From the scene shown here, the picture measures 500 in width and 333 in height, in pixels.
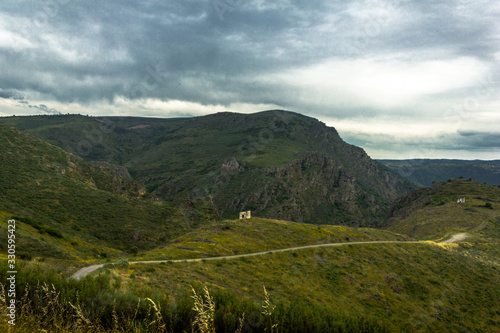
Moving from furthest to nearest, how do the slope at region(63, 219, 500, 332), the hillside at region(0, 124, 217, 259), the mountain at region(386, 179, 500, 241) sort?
the mountain at region(386, 179, 500, 241)
the hillside at region(0, 124, 217, 259)
the slope at region(63, 219, 500, 332)

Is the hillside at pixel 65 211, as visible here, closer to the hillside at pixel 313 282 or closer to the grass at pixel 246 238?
the grass at pixel 246 238

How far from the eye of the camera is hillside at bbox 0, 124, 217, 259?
4953cm

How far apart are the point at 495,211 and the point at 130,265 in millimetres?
157397

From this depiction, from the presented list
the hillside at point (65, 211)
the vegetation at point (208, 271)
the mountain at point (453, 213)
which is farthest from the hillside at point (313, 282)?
the mountain at point (453, 213)

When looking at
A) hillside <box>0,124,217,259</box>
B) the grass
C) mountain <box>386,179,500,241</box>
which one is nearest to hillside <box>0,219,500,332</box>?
the grass

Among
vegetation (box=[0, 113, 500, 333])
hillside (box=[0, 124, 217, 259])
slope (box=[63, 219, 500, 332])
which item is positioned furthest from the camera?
hillside (box=[0, 124, 217, 259])

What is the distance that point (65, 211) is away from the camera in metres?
67.7

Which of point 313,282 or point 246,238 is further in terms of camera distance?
point 246,238

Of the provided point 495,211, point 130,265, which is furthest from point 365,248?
point 495,211

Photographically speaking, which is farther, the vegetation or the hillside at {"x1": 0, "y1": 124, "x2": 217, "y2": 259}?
the hillside at {"x1": 0, "y1": 124, "x2": 217, "y2": 259}

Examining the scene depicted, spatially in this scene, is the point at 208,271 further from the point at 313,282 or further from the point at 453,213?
the point at 453,213

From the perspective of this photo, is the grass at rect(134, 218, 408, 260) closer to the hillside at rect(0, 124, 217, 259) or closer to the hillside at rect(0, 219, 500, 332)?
the hillside at rect(0, 219, 500, 332)

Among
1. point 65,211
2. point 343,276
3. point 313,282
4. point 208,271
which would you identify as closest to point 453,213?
point 343,276

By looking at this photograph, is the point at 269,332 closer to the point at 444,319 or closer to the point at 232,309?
the point at 232,309
